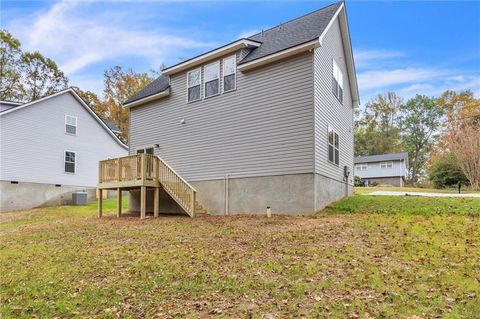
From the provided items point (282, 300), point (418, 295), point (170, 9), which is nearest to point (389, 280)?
point (418, 295)

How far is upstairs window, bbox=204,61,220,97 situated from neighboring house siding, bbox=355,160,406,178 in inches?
1251

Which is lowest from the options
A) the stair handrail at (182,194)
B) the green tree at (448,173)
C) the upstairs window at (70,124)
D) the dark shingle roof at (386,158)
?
the stair handrail at (182,194)

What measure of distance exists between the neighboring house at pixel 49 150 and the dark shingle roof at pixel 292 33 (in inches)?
389

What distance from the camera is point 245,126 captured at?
13.0 meters

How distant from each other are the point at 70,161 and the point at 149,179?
12.3 m

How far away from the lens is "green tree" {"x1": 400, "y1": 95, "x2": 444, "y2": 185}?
46.6 metres

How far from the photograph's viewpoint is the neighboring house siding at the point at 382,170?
126ft

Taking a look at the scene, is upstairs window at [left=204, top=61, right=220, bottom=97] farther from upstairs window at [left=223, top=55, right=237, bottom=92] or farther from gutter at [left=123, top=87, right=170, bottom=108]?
gutter at [left=123, top=87, right=170, bottom=108]

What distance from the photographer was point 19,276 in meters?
6.45

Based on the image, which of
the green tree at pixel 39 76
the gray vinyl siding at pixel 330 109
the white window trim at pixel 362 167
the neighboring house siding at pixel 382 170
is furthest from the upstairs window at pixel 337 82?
the green tree at pixel 39 76

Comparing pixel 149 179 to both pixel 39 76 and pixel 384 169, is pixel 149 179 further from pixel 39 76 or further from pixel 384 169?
pixel 384 169

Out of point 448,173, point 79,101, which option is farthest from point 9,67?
point 448,173

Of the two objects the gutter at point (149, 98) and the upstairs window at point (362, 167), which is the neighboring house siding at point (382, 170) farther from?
the gutter at point (149, 98)

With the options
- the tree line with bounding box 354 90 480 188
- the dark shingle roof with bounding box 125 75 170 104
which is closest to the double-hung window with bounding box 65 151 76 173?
the dark shingle roof with bounding box 125 75 170 104
